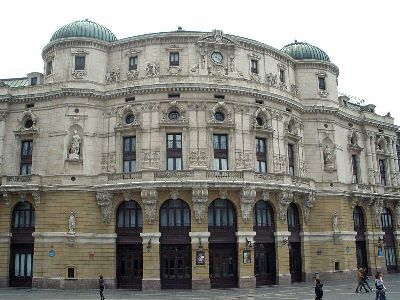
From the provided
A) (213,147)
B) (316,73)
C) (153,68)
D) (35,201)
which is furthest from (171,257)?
(316,73)

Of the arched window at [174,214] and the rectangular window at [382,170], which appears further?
the rectangular window at [382,170]

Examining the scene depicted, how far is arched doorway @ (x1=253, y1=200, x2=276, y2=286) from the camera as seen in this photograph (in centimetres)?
5028

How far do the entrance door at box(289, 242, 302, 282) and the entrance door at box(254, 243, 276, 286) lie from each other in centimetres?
356

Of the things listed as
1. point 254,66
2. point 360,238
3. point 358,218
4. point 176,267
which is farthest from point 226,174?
point 360,238

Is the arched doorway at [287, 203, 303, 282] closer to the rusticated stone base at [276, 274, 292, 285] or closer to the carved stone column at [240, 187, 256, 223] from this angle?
the rusticated stone base at [276, 274, 292, 285]

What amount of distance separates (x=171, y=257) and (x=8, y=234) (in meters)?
17.7

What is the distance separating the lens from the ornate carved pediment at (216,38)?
52.3 metres

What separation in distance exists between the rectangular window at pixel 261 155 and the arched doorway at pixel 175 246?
31.8ft

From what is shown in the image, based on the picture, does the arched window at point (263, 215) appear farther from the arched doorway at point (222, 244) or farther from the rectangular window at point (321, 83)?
the rectangular window at point (321, 83)

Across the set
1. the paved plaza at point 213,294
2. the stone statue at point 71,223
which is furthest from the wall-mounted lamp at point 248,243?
the stone statue at point 71,223

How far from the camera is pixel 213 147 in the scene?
165 feet

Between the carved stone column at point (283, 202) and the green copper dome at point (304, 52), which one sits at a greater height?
the green copper dome at point (304, 52)

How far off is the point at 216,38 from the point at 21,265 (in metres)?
32.2

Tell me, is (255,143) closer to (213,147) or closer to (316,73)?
(213,147)
